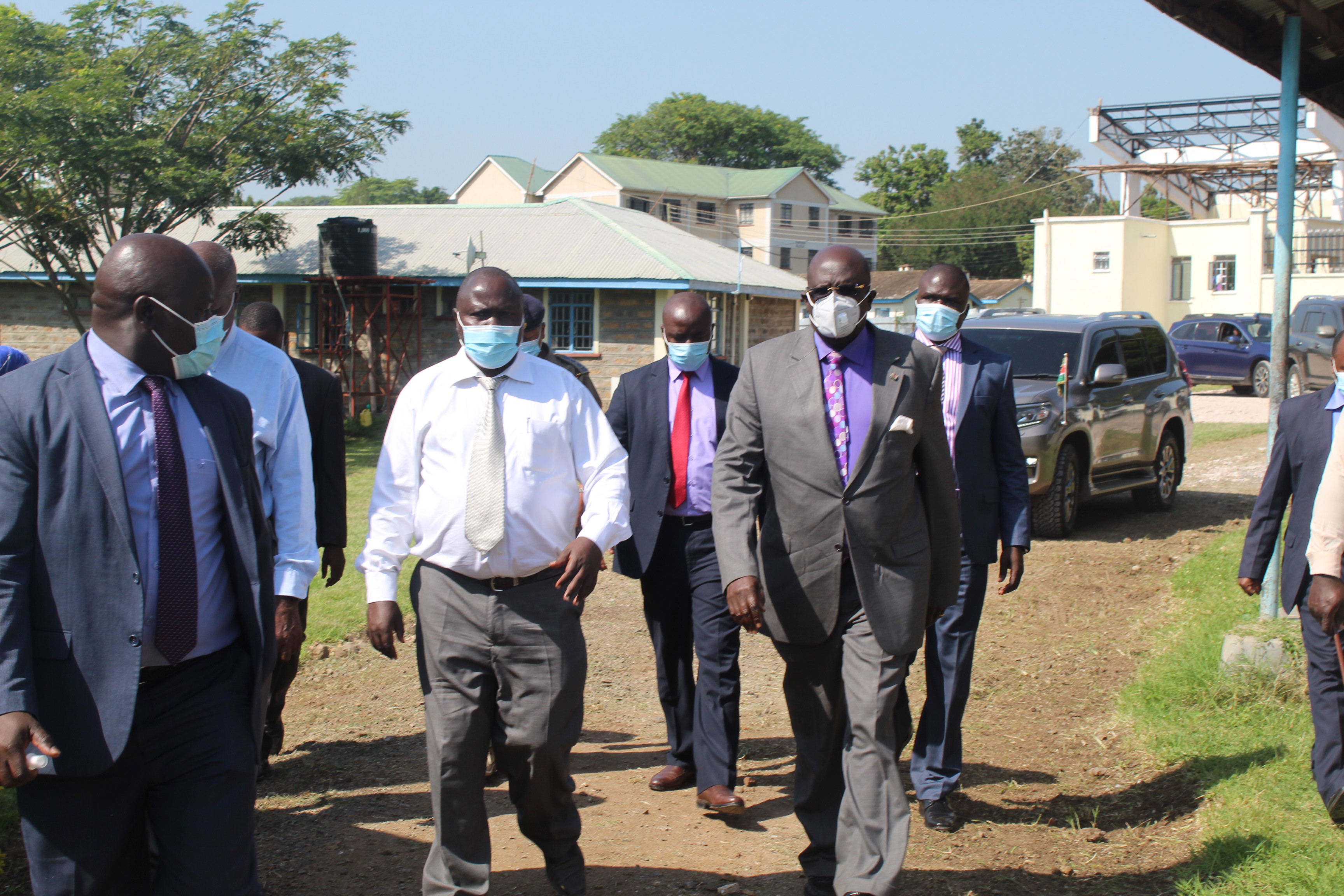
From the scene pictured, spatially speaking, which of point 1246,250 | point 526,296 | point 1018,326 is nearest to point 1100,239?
point 1246,250

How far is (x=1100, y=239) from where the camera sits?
4016 cm

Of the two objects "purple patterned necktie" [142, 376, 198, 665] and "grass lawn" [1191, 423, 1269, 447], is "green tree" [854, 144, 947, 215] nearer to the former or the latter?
"grass lawn" [1191, 423, 1269, 447]

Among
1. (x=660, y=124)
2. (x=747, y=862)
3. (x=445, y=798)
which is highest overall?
(x=660, y=124)

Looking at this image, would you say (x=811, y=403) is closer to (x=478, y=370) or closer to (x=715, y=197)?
(x=478, y=370)

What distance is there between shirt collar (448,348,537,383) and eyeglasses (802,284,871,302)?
109 centimetres

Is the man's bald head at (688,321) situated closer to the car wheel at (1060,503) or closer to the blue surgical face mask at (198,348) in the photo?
the blue surgical face mask at (198,348)

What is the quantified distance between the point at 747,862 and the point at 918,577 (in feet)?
4.72

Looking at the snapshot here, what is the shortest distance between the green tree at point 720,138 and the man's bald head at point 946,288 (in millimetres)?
75780

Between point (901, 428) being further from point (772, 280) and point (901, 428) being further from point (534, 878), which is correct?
point (772, 280)

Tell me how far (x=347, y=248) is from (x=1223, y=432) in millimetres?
17512

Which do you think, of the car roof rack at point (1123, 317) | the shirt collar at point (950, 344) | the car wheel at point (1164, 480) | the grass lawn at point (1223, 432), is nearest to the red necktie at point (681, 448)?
the shirt collar at point (950, 344)

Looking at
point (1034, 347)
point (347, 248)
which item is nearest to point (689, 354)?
point (1034, 347)

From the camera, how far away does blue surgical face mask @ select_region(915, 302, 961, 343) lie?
5.42 meters

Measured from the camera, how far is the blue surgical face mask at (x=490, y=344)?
13.4 feet
